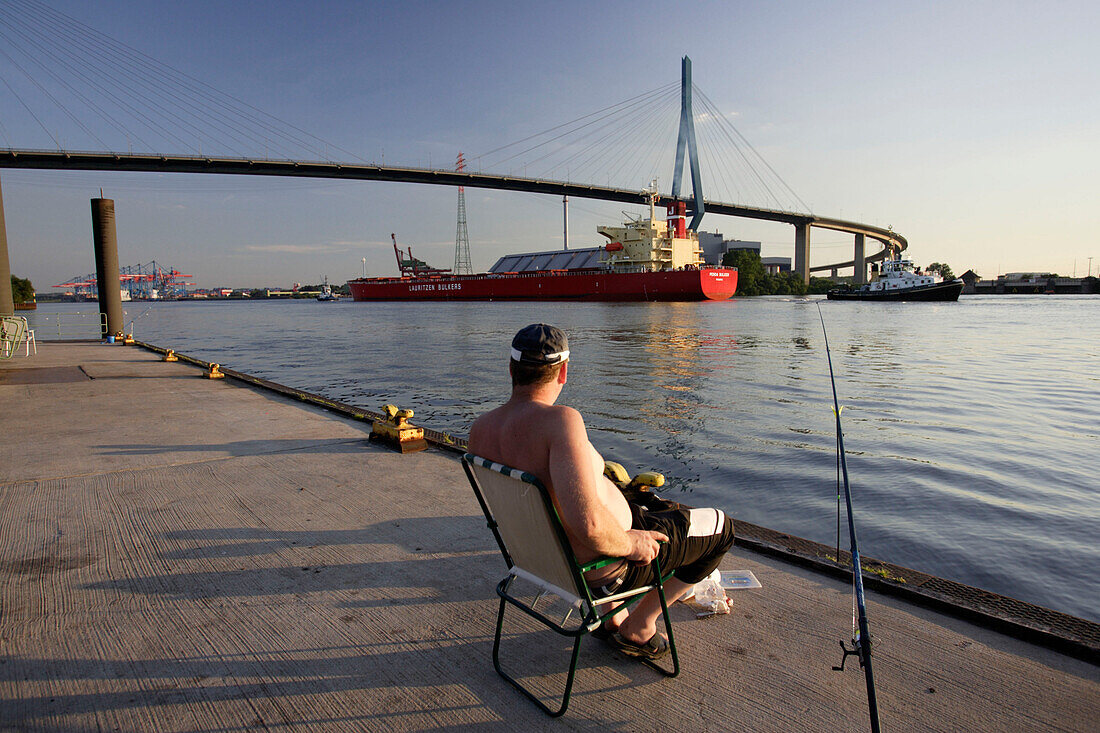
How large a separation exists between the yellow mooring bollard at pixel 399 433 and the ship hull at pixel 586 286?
41.9 metres

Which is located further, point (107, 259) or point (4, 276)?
point (107, 259)

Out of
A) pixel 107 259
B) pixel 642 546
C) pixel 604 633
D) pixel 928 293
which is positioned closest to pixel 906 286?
pixel 928 293

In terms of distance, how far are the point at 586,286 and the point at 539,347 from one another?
4913cm

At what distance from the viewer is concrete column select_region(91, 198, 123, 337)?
13523 mm

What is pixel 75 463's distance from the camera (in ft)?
12.8

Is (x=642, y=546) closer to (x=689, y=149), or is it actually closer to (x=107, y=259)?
(x=107, y=259)

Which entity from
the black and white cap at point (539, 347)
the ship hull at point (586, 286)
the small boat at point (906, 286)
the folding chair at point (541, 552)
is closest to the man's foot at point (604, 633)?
the folding chair at point (541, 552)

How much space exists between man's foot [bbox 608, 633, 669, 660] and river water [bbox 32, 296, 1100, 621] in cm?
233

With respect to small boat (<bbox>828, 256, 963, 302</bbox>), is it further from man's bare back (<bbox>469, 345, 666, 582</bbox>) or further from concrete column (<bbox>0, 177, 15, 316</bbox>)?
man's bare back (<bbox>469, 345, 666, 582</bbox>)

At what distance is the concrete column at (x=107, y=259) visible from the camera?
44.4ft

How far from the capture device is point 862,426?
727cm

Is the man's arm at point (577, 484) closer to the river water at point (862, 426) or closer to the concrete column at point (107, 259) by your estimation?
the river water at point (862, 426)

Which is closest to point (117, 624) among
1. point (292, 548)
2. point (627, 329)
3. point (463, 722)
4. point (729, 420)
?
point (292, 548)

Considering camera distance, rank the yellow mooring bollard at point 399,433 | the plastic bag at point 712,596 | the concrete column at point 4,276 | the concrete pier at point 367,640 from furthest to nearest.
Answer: the concrete column at point 4,276 < the yellow mooring bollard at point 399,433 < the plastic bag at point 712,596 < the concrete pier at point 367,640
